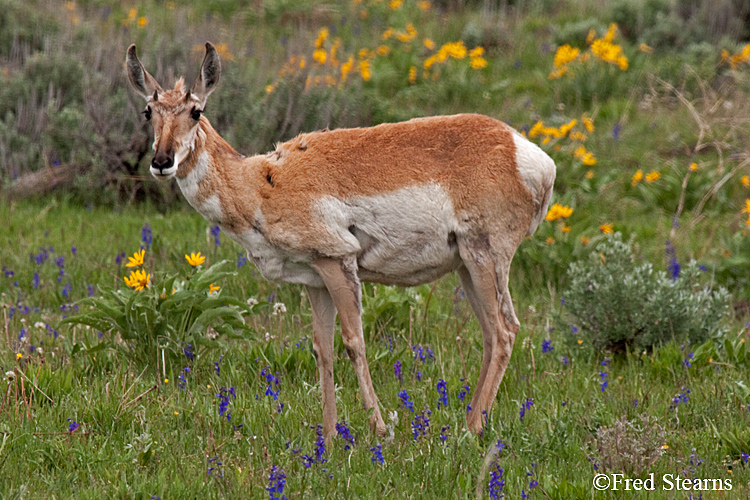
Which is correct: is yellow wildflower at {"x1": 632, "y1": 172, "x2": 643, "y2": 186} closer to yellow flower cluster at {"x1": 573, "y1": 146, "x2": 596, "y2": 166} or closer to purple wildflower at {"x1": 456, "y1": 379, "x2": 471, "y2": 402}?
yellow flower cluster at {"x1": 573, "y1": 146, "x2": 596, "y2": 166}

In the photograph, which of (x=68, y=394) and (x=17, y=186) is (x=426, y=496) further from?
(x=17, y=186)

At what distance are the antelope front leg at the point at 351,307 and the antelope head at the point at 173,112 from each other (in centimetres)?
95

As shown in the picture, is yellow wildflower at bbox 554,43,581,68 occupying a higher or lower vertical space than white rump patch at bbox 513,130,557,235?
lower

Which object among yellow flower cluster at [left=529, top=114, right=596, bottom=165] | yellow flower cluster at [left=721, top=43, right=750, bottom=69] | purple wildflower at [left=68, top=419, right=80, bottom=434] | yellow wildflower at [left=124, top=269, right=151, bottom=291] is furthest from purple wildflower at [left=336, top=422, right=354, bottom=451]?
yellow flower cluster at [left=721, top=43, right=750, bottom=69]

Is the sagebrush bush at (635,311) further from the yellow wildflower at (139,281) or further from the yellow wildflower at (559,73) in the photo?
the yellow wildflower at (559,73)

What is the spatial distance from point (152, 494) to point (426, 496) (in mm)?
1273

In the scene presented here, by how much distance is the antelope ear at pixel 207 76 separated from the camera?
4.82 meters

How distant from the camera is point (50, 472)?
4.48 metres

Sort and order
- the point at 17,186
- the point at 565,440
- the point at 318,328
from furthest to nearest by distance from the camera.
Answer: the point at 17,186 → the point at 318,328 → the point at 565,440

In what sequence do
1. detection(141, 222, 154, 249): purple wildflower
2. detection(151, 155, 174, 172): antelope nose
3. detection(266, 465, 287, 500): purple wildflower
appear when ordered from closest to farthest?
detection(266, 465, 287, 500): purple wildflower → detection(151, 155, 174, 172): antelope nose → detection(141, 222, 154, 249): purple wildflower

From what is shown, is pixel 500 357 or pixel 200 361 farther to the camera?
pixel 200 361

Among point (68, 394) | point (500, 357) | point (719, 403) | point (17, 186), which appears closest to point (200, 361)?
point (68, 394)

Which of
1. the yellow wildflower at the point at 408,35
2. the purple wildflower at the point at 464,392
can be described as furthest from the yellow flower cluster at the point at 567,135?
the yellow wildflower at the point at 408,35

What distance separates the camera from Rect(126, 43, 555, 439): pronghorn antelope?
484cm
